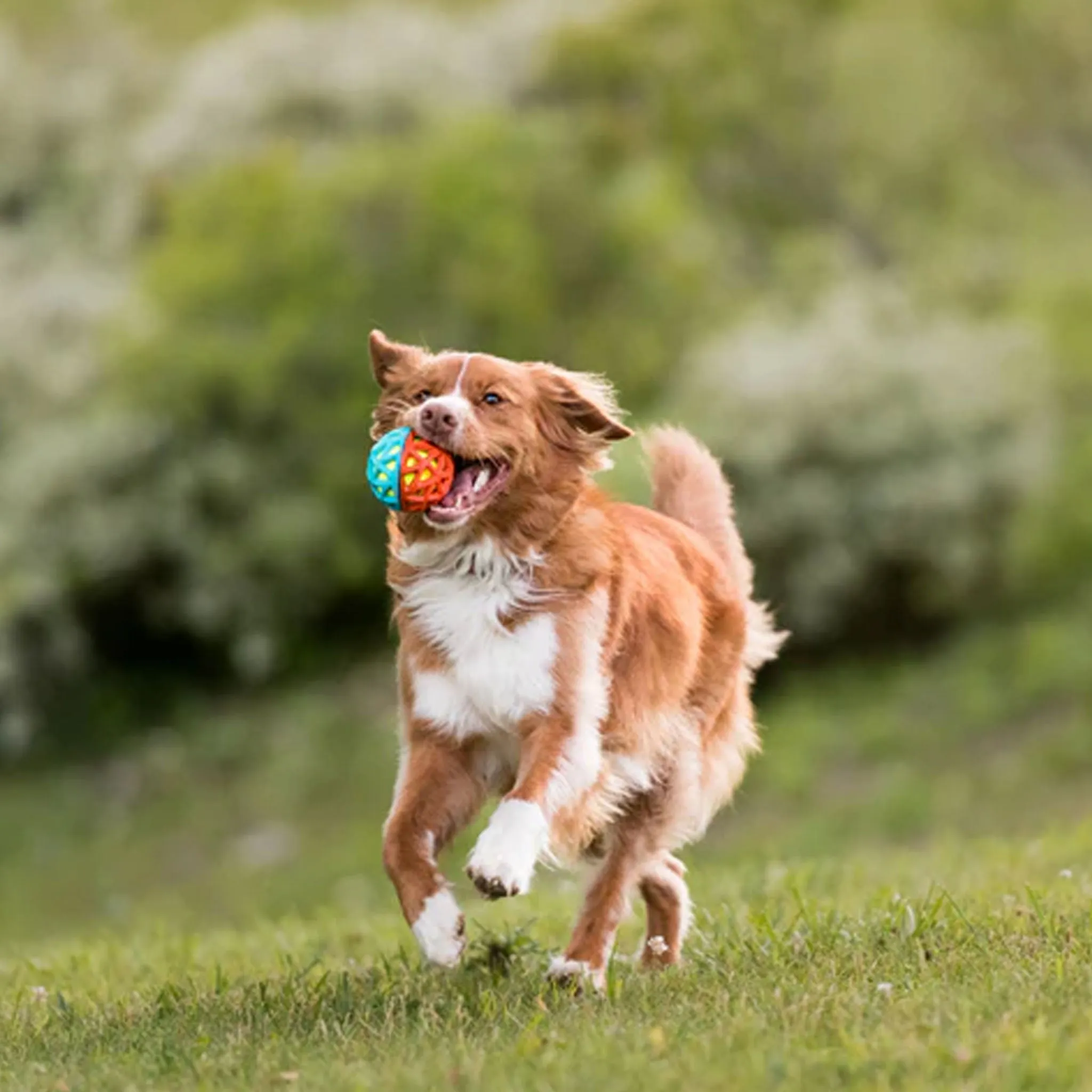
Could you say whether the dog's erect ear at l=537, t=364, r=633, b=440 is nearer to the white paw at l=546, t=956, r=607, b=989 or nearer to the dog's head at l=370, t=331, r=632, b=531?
the dog's head at l=370, t=331, r=632, b=531

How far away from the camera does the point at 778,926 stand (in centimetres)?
730

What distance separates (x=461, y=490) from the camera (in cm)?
640

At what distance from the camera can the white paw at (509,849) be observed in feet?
19.4

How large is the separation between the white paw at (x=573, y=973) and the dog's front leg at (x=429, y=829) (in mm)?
374

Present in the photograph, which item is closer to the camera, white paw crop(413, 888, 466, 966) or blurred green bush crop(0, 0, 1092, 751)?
white paw crop(413, 888, 466, 966)

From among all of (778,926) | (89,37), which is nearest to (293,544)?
(89,37)

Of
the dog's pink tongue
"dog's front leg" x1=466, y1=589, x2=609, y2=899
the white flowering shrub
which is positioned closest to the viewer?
"dog's front leg" x1=466, y1=589, x2=609, y2=899

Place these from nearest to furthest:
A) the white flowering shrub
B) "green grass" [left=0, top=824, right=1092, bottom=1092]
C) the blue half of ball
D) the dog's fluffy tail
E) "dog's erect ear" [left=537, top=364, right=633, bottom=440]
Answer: "green grass" [left=0, top=824, right=1092, bottom=1092]
the blue half of ball
"dog's erect ear" [left=537, top=364, right=633, bottom=440]
the dog's fluffy tail
the white flowering shrub

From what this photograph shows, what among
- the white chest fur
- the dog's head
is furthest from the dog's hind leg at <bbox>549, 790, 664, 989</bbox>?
the dog's head

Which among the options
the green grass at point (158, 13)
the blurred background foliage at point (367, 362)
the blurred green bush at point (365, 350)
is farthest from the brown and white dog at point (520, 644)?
the green grass at point (158, 13)

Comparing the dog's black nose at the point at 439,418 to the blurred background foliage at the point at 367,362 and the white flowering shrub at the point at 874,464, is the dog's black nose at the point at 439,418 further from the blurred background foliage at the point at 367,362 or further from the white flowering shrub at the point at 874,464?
the white flowering shrub at the point at 874,464

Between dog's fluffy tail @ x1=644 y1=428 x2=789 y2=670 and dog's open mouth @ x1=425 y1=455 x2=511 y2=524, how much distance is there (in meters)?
1.80

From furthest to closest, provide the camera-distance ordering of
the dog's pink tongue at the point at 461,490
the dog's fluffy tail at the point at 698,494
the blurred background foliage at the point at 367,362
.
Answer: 1. the blurred background foliage at the point at 367,362
2. the dog's fluffy tail at the point at 698,494
3. the dog's pink tongue at the point at 461,490

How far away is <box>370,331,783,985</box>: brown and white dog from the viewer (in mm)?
6367
